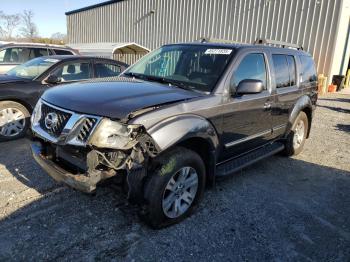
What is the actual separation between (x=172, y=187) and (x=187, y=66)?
169cm

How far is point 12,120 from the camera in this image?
230 inches

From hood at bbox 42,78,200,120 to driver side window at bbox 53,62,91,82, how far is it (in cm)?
285

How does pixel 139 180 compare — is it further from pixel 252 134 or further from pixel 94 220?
pixel 252 134

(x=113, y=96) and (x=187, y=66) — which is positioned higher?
(x=187, y=66)

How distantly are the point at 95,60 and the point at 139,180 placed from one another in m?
4.68

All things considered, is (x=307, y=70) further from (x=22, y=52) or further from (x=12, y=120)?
(x=22, y=52)

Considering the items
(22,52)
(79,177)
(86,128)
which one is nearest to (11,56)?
(22,52)

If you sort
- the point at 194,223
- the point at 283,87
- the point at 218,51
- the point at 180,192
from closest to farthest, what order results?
the point at 180,192 < the point at 194,223 < the point at 218,51 < the point at 283,87

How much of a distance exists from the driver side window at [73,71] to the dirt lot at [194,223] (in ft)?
6.70

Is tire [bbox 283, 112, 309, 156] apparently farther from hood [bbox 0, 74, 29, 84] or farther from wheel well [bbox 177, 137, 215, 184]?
hood [bbox 0, 74, 29, 84]

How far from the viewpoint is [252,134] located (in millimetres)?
4379

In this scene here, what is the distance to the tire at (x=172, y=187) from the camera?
2.95 metres

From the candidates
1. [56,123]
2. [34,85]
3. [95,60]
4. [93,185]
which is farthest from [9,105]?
[93,185]

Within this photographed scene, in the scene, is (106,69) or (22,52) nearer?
(106,69)
